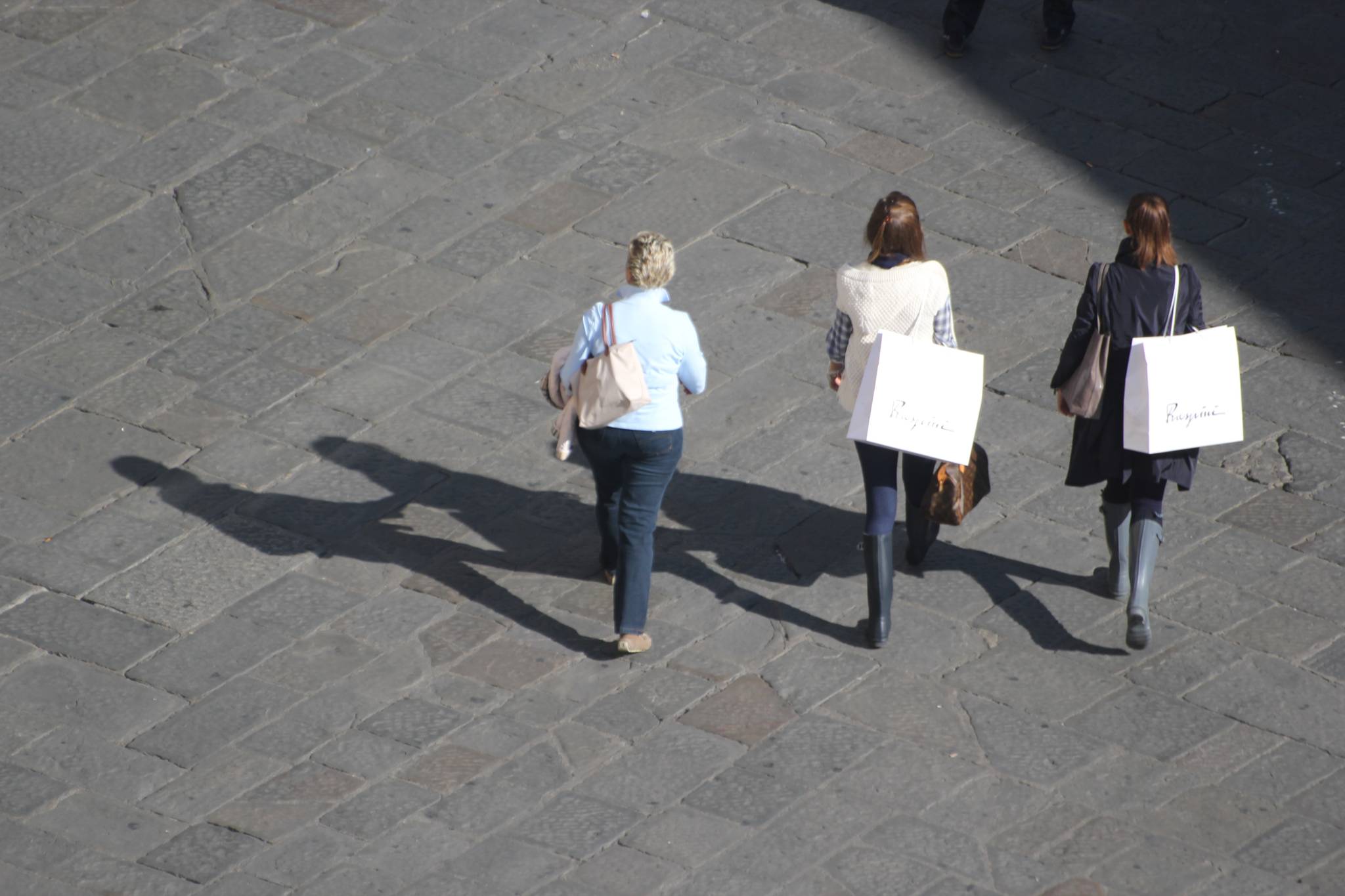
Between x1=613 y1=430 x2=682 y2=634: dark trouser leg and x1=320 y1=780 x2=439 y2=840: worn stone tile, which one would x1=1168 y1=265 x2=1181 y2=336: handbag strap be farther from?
x1=320 y1=780 x2=439 y2=840: worn stone tile

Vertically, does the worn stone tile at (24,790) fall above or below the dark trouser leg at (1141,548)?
below

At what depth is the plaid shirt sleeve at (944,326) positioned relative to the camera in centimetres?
591

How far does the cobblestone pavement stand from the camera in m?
5.58

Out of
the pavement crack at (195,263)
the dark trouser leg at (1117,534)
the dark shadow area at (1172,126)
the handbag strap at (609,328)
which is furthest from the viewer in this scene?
the dark shadow area at (1172,126)

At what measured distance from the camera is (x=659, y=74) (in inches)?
378

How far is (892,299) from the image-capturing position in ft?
19.2

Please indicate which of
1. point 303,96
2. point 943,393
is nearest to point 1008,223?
point 943,393

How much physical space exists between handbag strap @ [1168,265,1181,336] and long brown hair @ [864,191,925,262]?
2.66 ft

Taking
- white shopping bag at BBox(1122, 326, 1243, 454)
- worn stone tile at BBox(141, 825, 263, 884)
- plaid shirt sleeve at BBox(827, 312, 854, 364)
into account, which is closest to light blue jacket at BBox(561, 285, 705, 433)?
plaid shirt sleeve at BBox(827, 312, 854, 364)

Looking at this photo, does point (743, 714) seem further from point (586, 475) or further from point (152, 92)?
point (152, 92)

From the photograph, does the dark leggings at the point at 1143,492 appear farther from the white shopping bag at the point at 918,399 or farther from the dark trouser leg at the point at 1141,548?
the white shopping bag at the point at 918,399

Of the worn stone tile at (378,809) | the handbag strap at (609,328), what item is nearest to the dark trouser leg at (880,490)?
the handbag strap at (609,328)

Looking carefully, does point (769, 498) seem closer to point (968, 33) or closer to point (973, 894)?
point (973, 894)

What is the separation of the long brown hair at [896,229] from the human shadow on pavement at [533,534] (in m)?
1.34
